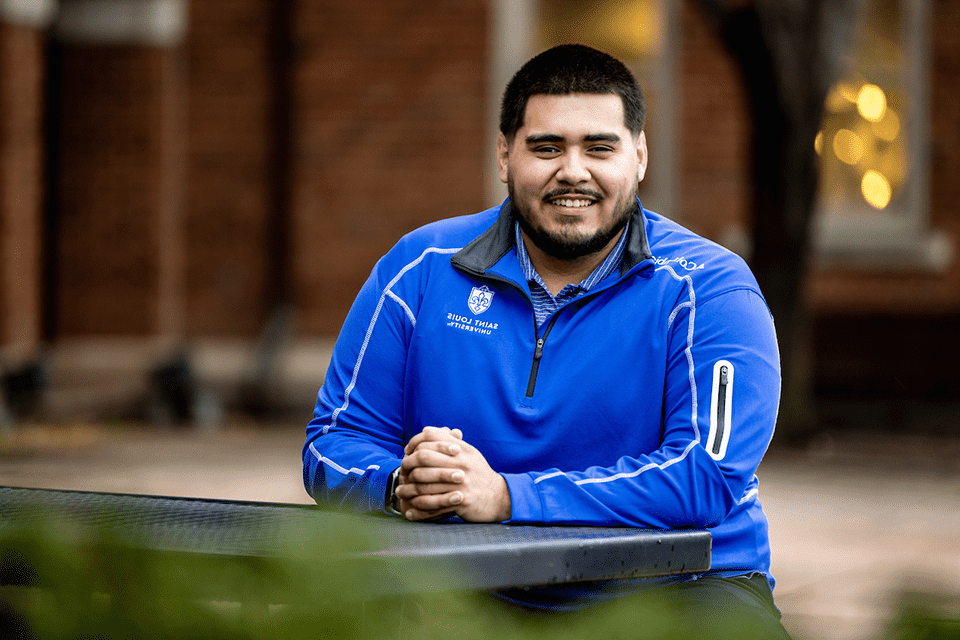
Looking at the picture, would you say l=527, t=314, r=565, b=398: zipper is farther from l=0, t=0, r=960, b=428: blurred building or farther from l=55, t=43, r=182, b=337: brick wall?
l=55, t=43, r=182, b=337: brick wall

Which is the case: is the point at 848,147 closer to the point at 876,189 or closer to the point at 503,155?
the point at 876,189

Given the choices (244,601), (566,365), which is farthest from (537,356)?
(244,601)

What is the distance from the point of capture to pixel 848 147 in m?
10.9

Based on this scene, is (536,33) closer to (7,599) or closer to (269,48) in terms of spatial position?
(269,48)

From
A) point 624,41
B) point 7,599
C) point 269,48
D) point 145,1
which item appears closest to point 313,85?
point 269,48

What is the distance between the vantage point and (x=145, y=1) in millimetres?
10633

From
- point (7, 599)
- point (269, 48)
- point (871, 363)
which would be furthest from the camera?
point (269, 48)

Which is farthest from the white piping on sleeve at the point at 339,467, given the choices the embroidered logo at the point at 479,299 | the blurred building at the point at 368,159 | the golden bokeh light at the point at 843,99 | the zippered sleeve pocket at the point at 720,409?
Result: the golden bokeh light at the point at 843,99

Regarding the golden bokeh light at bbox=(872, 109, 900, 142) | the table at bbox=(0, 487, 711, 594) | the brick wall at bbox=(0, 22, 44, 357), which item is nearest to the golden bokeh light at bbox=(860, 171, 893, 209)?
the golden bokeh light at bbox=(872, 109, 900, 142)

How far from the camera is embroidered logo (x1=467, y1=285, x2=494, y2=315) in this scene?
2.51m

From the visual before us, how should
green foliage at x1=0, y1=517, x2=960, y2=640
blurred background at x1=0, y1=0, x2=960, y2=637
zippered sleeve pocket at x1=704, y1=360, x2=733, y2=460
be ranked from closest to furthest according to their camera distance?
1. green foliage at x1=0, y1=517, x2=960, y2=640
2. zippered sleeve pocket at x1=704, y1=360, x2=733, y2=460
3. blurred background at x1=0, y1=0, x2=960, y2=637

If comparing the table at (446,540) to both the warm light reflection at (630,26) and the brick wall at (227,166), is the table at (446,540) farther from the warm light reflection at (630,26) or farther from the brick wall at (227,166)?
the warm light reflection at (630,26)

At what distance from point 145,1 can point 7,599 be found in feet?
34.0

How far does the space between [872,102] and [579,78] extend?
9.08m
